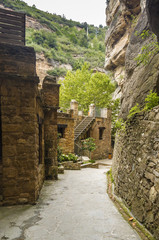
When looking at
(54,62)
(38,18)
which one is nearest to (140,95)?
(54,62)

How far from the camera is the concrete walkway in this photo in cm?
346

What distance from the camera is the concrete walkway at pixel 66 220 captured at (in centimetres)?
346

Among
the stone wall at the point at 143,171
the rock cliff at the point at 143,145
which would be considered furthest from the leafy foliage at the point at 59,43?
the stone wall at the point at 143,171

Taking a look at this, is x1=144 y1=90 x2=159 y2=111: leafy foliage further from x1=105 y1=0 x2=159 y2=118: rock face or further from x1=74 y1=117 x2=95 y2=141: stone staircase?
x1=74 y1=117 x2=95 y2=141: stone staircase

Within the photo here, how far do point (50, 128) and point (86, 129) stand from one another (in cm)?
954

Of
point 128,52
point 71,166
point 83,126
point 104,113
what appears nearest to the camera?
point 128,52

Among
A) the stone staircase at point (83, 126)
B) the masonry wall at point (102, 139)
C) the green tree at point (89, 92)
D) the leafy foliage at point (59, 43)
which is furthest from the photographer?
the leafy foliage at point (59, 43)

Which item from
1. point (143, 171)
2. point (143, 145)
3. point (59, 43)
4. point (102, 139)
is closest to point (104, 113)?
point (102, 139)

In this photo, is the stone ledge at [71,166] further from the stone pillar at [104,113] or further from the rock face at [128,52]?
the stone pillar at [104,113]

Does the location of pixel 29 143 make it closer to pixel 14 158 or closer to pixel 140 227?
pixel 14 158

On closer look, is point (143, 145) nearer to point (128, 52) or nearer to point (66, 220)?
point (66, 220)

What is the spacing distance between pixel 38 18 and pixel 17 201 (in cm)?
5589

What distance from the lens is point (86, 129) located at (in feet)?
58.3

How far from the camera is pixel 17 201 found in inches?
195
